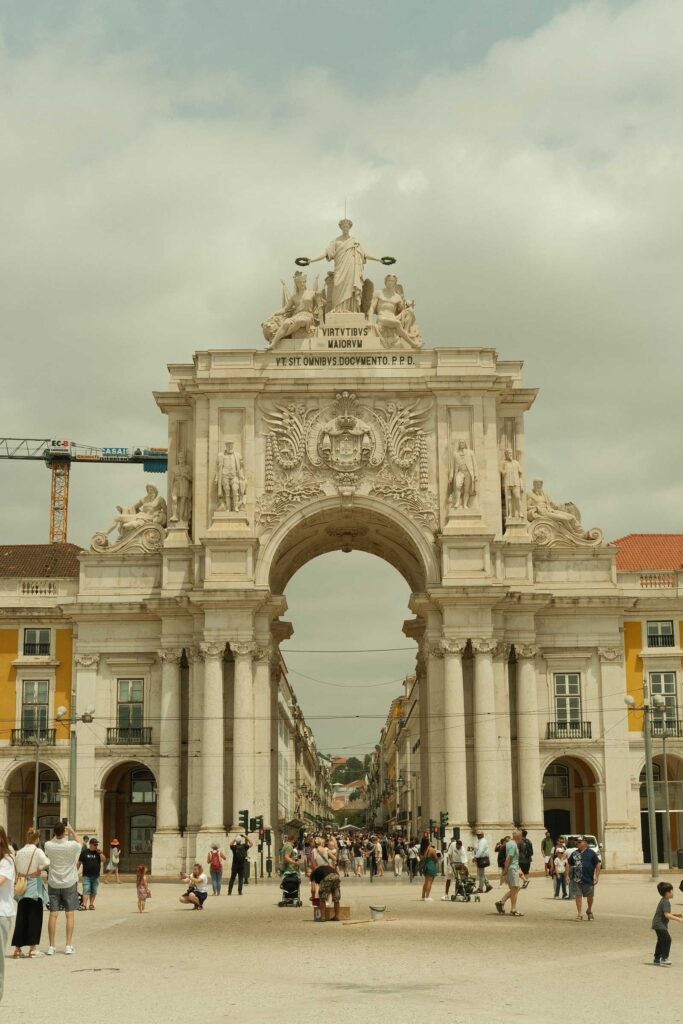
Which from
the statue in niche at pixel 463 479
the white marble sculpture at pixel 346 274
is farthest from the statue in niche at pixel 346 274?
the statue in niche at pixel 463 479

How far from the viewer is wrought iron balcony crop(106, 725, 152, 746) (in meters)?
58.8

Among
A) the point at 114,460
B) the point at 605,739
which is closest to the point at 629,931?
the point at 605,739

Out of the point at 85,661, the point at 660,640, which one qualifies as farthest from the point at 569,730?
the point at 85,661

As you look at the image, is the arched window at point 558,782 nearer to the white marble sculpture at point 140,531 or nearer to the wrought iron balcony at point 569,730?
the wrought iron balcony at point 569,730

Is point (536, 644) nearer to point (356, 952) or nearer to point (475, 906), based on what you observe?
point (475, 906)

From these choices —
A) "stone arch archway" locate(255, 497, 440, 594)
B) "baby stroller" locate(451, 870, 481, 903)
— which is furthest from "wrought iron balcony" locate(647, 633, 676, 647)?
"baby stroller" locate(451, 870, 481, 903)

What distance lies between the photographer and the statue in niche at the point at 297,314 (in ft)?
199

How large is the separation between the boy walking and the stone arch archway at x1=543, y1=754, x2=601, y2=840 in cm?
4096

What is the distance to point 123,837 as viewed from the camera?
208 ft

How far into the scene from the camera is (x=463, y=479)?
2302 inches

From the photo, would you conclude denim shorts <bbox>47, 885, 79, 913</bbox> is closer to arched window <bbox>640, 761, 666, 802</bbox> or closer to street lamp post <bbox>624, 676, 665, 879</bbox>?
street lamp post <bbox>624, 676, 665, 879</bbox>

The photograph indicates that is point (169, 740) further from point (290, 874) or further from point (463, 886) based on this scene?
point (463, 886)

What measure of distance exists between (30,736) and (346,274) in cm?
2478

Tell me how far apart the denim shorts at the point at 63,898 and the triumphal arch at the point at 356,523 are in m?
33.0
